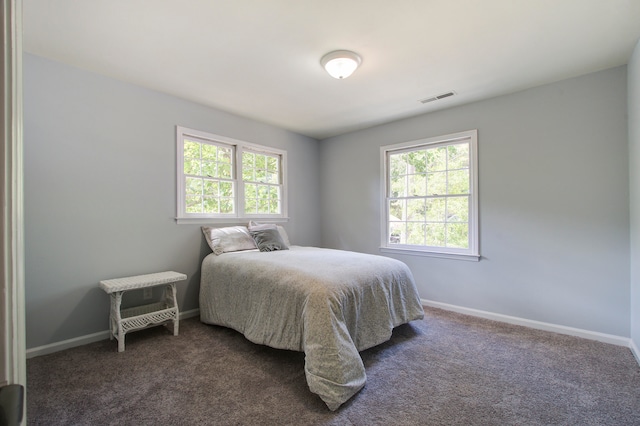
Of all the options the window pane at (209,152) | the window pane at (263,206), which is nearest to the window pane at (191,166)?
the window pane at (209,152)

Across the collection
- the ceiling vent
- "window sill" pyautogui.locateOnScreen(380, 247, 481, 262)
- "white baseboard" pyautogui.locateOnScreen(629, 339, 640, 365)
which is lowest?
"white baseboard" pyautogui.locateOnScreen(629, 339, 640, 365)

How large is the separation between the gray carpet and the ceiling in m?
2.44

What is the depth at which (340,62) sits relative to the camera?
231cm

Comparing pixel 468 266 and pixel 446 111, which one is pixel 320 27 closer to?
pixel 446 111

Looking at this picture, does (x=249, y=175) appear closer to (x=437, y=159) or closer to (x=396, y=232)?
(x=396, y=232)

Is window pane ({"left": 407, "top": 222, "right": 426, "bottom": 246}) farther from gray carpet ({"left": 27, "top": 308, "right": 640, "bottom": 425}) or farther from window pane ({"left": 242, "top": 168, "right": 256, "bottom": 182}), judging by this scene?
window pane ({"left": 242, "top": 168, "right": 256, "bottom": 182})

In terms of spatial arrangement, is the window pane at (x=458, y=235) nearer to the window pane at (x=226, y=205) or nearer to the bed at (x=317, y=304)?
the bed at (x=317, y=304)

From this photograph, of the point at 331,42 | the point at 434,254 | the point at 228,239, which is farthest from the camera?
the point at 434,254

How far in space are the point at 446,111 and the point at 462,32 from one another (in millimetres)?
1533

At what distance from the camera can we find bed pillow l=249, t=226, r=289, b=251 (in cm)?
331

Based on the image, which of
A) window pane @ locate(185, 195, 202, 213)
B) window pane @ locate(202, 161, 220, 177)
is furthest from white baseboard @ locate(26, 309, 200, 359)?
window pane @ locate(202, 161, 220, 177)

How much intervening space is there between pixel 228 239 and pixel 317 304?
5.72 ft

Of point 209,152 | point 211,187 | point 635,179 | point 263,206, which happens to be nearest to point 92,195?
point 211,187

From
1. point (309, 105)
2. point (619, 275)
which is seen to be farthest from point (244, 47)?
point (619, 275)
